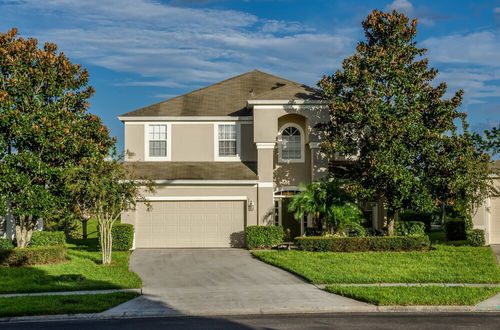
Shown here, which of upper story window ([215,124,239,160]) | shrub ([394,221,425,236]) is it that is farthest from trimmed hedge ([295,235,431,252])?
upper story window ([215,124,239,160])

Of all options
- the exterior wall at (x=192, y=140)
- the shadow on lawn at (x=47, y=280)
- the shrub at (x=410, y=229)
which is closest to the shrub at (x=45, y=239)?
the shadow on lawn at (x=47, y=280)

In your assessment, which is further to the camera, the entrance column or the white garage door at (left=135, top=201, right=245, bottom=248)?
the white garage door at (left=135, top=201, right=245, bottom=248)

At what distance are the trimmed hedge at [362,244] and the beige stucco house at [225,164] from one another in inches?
139

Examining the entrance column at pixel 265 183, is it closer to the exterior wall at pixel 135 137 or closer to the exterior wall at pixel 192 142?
the exterior wall at pixel 192 142

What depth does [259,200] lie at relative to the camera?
1113 inches

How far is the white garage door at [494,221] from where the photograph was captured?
29.0 meters

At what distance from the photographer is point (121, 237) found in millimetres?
26578

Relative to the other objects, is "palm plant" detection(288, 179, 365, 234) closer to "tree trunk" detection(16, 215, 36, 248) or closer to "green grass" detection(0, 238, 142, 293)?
"green grass" detection(0, 238, 142, 293)

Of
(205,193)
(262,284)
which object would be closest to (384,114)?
(205,193)

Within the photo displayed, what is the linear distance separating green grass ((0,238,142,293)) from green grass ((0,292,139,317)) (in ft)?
4.55

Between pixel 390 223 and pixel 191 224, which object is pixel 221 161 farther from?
pixel 390 223

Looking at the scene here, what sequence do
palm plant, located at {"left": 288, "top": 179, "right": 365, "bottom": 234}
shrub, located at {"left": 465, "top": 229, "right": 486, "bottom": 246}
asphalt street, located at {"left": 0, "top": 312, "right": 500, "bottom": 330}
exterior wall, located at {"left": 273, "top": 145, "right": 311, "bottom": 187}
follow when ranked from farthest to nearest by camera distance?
exterior wall, located at {"left": 273, "top": 145, "right": 311, "bottom": 187}, shrub, located at {"left": 465, "top": 229, "right": 486, "bottom": 246}, palm plant, located at {"left": 288, "top": 179, "right": 365, "bottom": 234}, asphalt street, located at {"left": 0, "top": 312, "right": 500, "bottom": 330}

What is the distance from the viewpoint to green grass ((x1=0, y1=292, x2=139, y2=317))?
14141 millimetres

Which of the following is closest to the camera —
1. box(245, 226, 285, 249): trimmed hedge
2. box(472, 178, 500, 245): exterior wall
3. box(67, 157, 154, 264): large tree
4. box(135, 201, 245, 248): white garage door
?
box(67, 157, 154, 264): large tree
